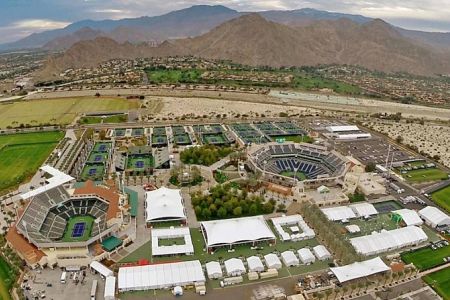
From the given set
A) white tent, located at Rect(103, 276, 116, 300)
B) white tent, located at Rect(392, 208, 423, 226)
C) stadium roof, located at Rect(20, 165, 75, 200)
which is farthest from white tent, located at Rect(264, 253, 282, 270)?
stadium roof, located at Rect(20, 165, 75, 200)

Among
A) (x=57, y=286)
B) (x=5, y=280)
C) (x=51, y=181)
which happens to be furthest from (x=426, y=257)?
(x=51, y=181)

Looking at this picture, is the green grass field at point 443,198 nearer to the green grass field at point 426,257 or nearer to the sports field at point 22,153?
the green grass field at point 426,257

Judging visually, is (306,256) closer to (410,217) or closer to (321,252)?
(321,252)

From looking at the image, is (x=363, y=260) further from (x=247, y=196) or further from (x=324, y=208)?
(x=247, y=196)

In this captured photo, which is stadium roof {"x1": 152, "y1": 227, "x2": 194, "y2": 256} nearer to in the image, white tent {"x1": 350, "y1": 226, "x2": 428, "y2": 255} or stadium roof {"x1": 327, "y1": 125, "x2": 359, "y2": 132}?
white tent {"x1": 350, "y1": 226, "x2": 428, "y2": 255}

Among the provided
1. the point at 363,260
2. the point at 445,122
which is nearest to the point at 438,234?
the point at 363,260

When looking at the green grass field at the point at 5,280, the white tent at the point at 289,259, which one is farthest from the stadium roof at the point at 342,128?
the green grass field at the point at 5,280
